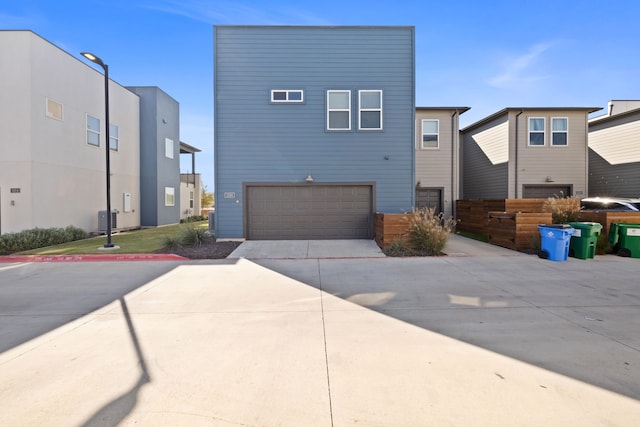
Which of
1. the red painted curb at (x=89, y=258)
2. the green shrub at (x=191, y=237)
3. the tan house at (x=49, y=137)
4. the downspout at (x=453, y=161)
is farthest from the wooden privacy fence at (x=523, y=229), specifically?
the tan house at (x=49, y=137)

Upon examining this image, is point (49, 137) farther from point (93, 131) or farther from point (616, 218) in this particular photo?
point (616, 218)

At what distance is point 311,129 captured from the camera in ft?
40.3

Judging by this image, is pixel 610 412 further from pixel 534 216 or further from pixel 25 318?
pixel 534 216

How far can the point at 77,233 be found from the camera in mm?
13047

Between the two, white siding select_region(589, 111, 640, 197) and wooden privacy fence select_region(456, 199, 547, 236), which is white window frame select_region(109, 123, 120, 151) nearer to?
wooden privacy fence select_region(456, 199, 547, 236)

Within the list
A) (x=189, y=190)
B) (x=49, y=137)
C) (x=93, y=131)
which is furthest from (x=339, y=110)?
(x=189, y=190)

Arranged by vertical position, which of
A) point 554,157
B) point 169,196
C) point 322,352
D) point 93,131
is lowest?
point 322,352

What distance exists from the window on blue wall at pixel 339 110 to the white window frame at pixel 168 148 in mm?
12609

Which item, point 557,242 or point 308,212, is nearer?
point 557,242

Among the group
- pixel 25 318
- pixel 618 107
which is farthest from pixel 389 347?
pixel 618 107

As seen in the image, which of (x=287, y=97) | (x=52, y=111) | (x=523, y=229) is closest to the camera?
(x=523, y=229)

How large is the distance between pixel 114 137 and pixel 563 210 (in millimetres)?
19911

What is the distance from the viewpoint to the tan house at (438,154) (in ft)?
52.5

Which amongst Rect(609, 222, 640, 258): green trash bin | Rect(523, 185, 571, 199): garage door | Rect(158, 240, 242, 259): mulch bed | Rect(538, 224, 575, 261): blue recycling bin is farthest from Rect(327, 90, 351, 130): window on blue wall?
Rect(523, 185, 571, 199): garage door
